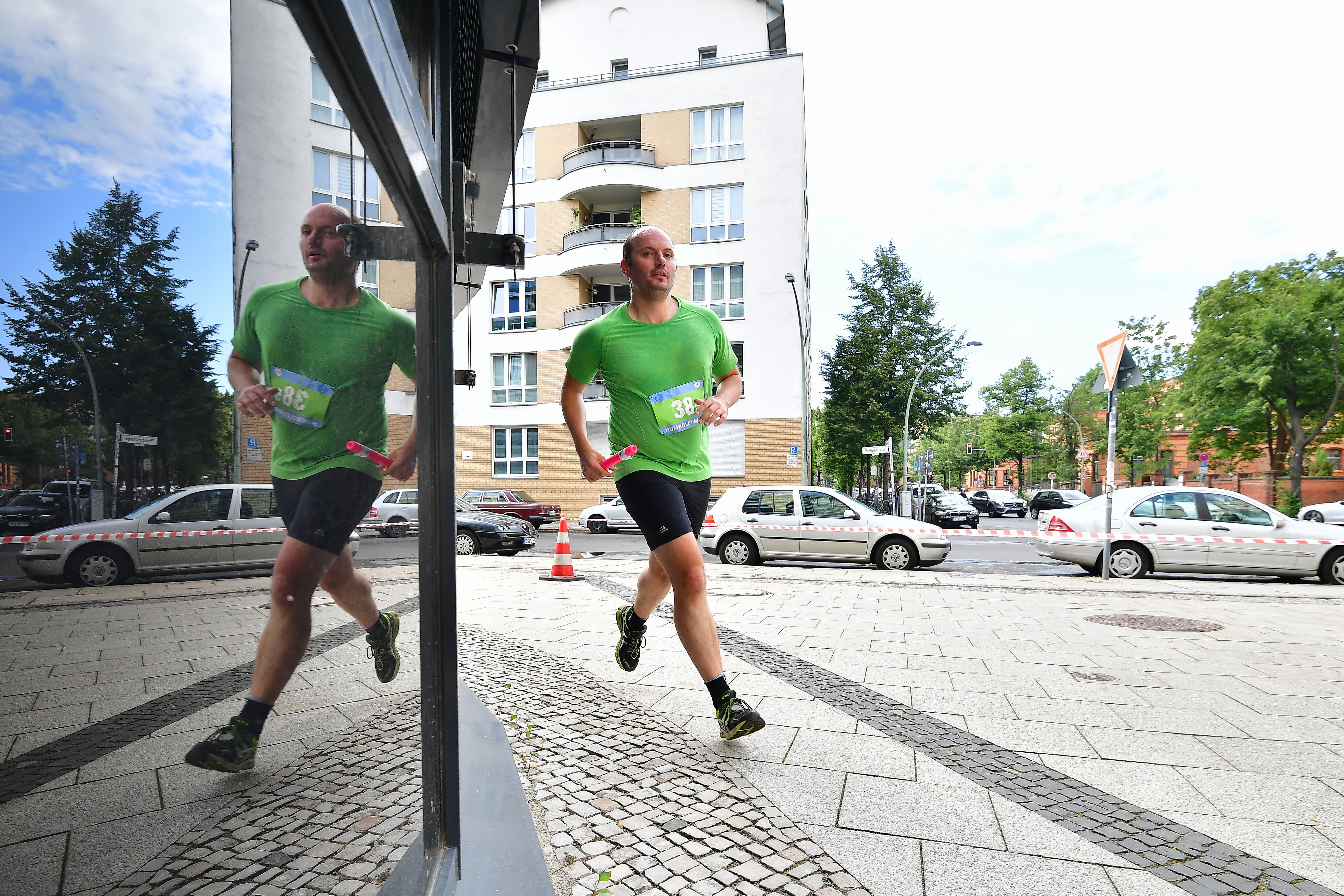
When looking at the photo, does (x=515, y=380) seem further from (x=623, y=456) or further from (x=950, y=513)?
(x=623, y=456)

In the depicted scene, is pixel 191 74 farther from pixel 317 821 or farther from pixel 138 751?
pixel 317 821

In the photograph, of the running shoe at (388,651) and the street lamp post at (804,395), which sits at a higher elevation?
the street lamp post at (804,395)

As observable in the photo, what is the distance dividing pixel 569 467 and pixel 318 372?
29.9 metres

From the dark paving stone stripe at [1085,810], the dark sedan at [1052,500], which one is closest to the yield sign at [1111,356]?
the dark paving stone stripe at [1085,810]

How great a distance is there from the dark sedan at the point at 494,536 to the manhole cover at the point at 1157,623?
428 inches

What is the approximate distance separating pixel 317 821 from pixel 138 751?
17.2 inches

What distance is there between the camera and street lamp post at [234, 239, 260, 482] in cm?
77

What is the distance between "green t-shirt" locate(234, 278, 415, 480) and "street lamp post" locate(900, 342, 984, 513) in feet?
103

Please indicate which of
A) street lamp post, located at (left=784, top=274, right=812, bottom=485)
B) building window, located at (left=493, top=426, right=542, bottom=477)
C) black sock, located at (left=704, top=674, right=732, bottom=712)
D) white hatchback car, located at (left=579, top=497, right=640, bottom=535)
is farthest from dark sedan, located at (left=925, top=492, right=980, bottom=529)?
black sock, located at (left=704, top=674, right=732, bottom=712)

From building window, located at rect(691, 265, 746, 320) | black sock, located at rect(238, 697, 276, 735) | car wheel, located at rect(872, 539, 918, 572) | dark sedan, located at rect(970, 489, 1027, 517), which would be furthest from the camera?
dark sedan, located at rect(970, 489, 1027, 517)

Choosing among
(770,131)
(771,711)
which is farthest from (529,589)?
(770,131)

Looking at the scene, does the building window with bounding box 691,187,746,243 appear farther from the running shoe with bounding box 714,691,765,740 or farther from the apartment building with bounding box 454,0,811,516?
the running shoe with bounding box 714,691,765,740

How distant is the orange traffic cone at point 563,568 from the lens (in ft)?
32.8

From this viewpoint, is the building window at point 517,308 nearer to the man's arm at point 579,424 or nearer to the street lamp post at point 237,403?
the man's arm at point 579,424
